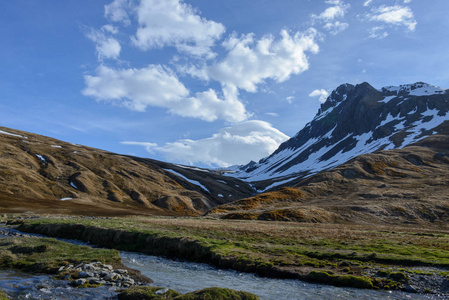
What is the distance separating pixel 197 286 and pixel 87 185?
119295 mm

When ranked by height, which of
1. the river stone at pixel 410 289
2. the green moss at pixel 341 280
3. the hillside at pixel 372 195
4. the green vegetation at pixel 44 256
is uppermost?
the hillside at pixel 372 195

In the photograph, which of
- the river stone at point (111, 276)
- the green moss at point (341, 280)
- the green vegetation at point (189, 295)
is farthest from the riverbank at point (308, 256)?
the river stone at point (111, 276)

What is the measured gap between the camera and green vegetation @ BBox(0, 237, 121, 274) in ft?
76.7

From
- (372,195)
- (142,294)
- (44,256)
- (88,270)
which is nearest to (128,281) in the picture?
(88,270)

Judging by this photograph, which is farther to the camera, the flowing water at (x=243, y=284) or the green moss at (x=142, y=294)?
the flowing water at (x=243, y=284)

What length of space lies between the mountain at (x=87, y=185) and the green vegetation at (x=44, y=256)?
63605 mm

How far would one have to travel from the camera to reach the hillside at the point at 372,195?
78.6 m

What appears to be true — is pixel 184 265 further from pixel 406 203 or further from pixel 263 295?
pixel 406 203

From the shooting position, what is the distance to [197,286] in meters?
21.1

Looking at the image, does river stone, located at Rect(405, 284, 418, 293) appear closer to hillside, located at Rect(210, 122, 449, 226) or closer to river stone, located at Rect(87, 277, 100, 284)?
river stone, located at Rect(87, 277, 100, 284)

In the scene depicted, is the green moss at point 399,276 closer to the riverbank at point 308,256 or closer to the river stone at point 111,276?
the riverbank at point 308,256

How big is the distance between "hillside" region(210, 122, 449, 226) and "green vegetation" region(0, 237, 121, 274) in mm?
54659

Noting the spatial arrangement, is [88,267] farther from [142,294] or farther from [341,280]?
[341,280]

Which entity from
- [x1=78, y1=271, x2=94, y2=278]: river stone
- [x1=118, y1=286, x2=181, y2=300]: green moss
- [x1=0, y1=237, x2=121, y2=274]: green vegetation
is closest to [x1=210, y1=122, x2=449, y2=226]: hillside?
[x1=0, y1=237, x2=121, y2=274]: green vegetation
